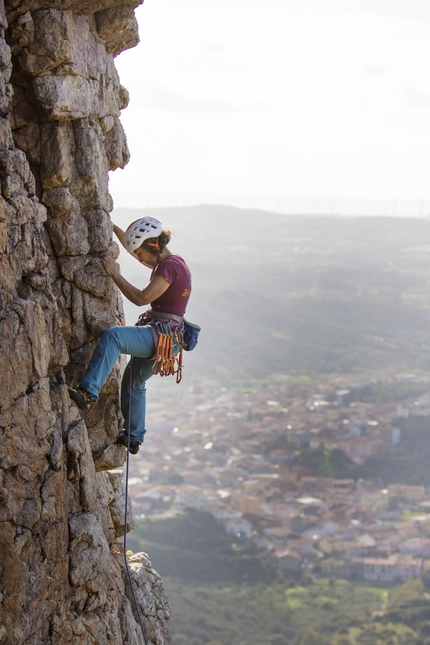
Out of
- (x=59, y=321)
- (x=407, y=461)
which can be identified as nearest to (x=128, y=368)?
(x=59, y=321)

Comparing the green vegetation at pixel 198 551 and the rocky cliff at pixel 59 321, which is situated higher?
the rocky cliff at pixel 59 321

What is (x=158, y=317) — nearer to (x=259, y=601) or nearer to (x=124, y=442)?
(x=124, y=442)

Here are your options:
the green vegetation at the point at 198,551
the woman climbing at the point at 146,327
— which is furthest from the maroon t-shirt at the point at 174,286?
the green vegetation at the point at 198,551

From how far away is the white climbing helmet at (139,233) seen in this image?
745 centimetres

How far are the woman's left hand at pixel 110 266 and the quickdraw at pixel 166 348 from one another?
61 centimetres

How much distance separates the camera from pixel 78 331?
7.39 m

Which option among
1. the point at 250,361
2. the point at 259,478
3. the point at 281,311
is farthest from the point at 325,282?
the point at 259,478

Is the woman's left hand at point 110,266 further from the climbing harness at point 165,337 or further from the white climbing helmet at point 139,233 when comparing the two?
the climbing harness at point 165,337

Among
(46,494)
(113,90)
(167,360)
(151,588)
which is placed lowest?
(151,588)

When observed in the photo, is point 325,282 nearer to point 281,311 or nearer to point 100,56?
point 281,311

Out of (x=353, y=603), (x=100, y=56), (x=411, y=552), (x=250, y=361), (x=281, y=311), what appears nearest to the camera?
(x=100, y=56)

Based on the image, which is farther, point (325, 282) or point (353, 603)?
point (325, 282)

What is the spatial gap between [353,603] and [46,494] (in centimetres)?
4416

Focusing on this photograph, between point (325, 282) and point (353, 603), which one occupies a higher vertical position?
point (325, 282)
